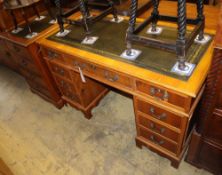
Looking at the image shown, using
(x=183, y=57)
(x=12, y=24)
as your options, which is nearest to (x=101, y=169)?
(x=183, y=57)

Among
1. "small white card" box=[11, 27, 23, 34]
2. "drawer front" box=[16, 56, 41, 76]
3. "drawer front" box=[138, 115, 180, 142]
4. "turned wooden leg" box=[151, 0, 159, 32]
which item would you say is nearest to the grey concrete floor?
"drawer front" box=[138, 115, 180, 142]

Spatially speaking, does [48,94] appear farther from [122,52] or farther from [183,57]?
[183,57]

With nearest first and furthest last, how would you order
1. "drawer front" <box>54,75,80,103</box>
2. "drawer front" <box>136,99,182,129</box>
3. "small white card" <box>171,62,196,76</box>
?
"small white card" <box>171,62,196,76</box> < "drawer front" <box>136,99,182,129</box> < "drawer front" <box>54,75,80,103</box>

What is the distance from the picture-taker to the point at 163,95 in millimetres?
1170

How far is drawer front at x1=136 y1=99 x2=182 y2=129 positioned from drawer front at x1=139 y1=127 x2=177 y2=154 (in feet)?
0.76

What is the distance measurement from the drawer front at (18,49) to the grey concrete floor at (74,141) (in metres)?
0.69

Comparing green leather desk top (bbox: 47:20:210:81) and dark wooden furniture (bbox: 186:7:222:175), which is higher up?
green leather desk top (bbox: 47:20:210:81)

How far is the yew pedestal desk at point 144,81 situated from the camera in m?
1.11

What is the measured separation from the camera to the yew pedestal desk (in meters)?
1.11

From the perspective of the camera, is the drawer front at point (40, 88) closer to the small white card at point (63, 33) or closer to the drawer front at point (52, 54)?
the drawer front at point (52, 54)

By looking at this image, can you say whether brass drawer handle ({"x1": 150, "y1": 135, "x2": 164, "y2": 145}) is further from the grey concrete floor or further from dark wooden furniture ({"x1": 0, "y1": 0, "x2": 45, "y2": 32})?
dark wooden furniture ({"x1": 0, "y1": 0, "x2": 45, "y2": 32})

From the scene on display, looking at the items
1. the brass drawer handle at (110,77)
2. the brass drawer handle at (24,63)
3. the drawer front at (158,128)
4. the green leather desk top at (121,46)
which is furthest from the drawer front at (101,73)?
the brass drawer handle at (24,63)

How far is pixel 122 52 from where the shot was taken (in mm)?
1341

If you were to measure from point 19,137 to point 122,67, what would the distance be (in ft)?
4.86
